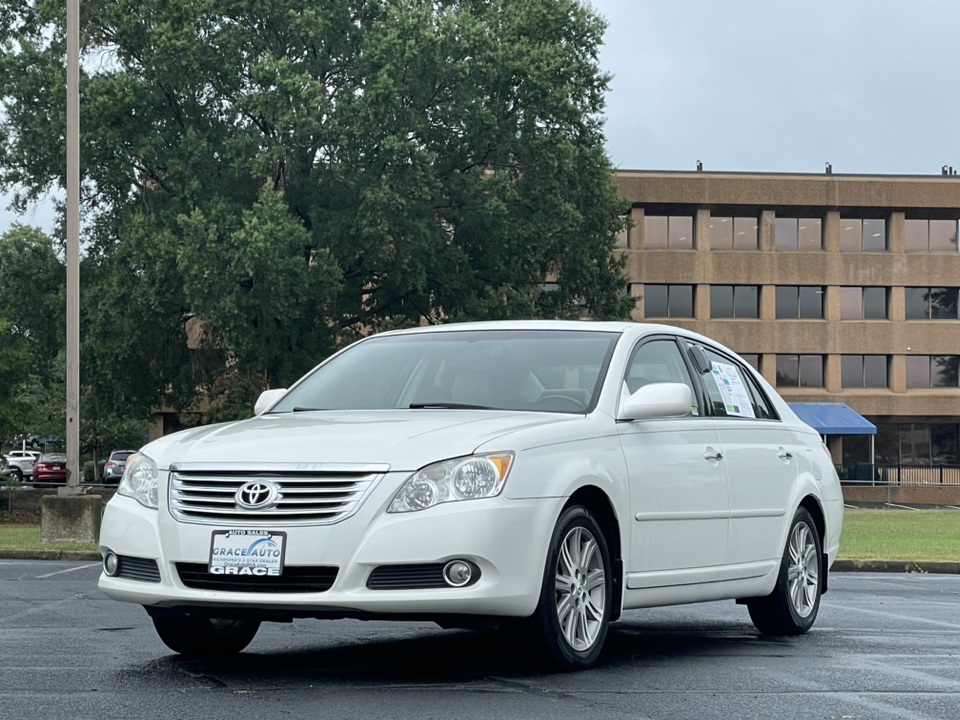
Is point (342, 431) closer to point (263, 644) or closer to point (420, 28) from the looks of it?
point (263, 644)

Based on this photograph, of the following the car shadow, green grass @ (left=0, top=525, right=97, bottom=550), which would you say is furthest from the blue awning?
the car shadow

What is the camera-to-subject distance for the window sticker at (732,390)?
897cm

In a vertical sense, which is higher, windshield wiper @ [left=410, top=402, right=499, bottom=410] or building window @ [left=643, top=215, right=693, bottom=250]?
building window @ [left=643, top=215, right=693, bottom=250]

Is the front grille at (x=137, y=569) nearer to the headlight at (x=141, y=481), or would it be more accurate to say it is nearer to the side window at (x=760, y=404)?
the headlight at (x=141, y=481)

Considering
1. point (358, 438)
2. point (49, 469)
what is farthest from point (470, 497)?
point (49, 469)

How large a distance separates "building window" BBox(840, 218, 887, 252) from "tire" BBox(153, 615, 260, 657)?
61244mm

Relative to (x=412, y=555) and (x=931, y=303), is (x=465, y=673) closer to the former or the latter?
(x=412, y=555)

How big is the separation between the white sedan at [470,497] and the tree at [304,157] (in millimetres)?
24924

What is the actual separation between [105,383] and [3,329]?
23.9 ft

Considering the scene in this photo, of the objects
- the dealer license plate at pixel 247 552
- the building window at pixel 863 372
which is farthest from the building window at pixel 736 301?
the dealer license plate at pixel 247 552

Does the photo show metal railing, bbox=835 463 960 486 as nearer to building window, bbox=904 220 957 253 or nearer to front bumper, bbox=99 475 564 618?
building window, bbox=904 220 957 253

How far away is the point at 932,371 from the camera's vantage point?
6638 cm

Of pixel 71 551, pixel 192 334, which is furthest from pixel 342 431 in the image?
pixel 192 334

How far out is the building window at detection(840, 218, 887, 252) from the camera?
218 feet
